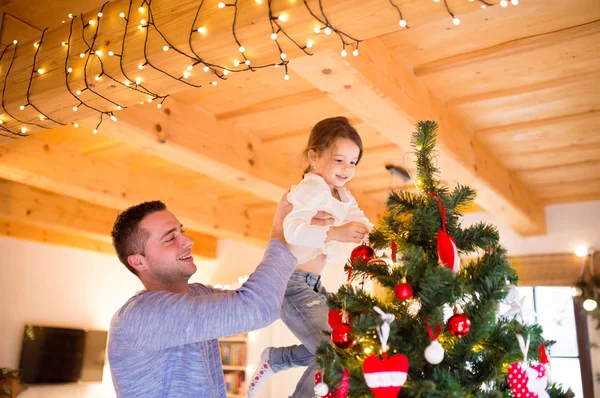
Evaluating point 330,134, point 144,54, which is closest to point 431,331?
point 330,134

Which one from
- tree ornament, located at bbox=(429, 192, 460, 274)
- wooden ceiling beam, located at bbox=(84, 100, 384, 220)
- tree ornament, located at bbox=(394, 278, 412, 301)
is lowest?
tree ornament, located at bbox=(394, 278, 412, 301)

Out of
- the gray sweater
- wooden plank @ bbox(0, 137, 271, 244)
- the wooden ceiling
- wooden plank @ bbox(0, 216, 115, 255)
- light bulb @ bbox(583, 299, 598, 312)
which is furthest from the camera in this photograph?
wooden plank @ bbox(0, 216, 115, 255)

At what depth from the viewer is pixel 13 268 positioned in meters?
5.66

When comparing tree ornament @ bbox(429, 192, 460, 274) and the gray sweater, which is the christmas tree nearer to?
tree ornament @ bbox(429, 192, 460, 274)

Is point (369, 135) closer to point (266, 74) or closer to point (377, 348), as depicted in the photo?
point (266, 74)

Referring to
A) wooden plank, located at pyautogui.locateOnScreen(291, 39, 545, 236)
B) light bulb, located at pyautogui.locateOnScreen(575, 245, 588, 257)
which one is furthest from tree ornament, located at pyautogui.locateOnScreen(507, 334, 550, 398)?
light bulb, located at pyautogui.locateOnScreen(575, 245, 588, 257)

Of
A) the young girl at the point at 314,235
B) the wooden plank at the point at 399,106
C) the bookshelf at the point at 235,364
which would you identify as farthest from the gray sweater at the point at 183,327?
the bookshelf at the point at 235,364

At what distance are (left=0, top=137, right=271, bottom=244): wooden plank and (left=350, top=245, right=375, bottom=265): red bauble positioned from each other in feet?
9.45

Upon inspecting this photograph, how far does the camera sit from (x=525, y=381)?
120 cm

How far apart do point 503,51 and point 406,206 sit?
163 cm

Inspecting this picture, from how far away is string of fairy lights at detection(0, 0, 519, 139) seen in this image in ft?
5.92

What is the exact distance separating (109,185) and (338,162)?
2.79m

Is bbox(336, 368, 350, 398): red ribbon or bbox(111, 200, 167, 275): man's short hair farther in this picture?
bbox(111, 200, 167, 275): man's short hair

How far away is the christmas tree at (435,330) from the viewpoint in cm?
119
